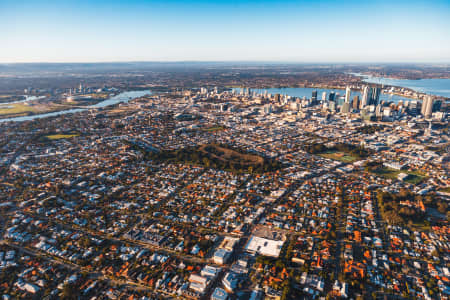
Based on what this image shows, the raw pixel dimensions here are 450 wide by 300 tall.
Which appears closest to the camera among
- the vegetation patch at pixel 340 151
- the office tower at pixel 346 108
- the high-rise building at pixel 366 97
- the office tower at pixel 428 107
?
the vegetation patch at pixel 340 151

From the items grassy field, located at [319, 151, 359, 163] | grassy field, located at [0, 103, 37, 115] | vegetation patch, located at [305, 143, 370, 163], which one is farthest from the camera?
grassy field, located at [0, 103, 37, 115]

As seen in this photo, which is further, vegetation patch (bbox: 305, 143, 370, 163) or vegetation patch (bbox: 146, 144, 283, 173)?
vegetation patch (bbox: 305, 143, 370, 163)

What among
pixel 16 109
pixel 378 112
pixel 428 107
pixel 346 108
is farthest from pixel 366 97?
pixel 16 109

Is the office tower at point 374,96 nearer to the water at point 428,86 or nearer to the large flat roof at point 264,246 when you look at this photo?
the water at point 428,86

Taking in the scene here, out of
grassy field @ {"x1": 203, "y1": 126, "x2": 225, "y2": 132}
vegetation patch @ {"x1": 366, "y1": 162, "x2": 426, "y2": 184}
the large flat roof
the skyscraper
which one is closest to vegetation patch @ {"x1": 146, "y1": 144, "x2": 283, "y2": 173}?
vegetation patch @ {"x1": 366, "y1": 162, "x2": 426, "y2": 184}

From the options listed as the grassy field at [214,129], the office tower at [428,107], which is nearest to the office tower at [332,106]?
the office tower at [428,107]

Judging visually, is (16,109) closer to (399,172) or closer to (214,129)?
(214,129)

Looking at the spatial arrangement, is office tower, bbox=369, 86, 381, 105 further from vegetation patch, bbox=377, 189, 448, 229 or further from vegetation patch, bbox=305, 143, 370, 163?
vegetation patch, bbox=377, 189, 448, 229
